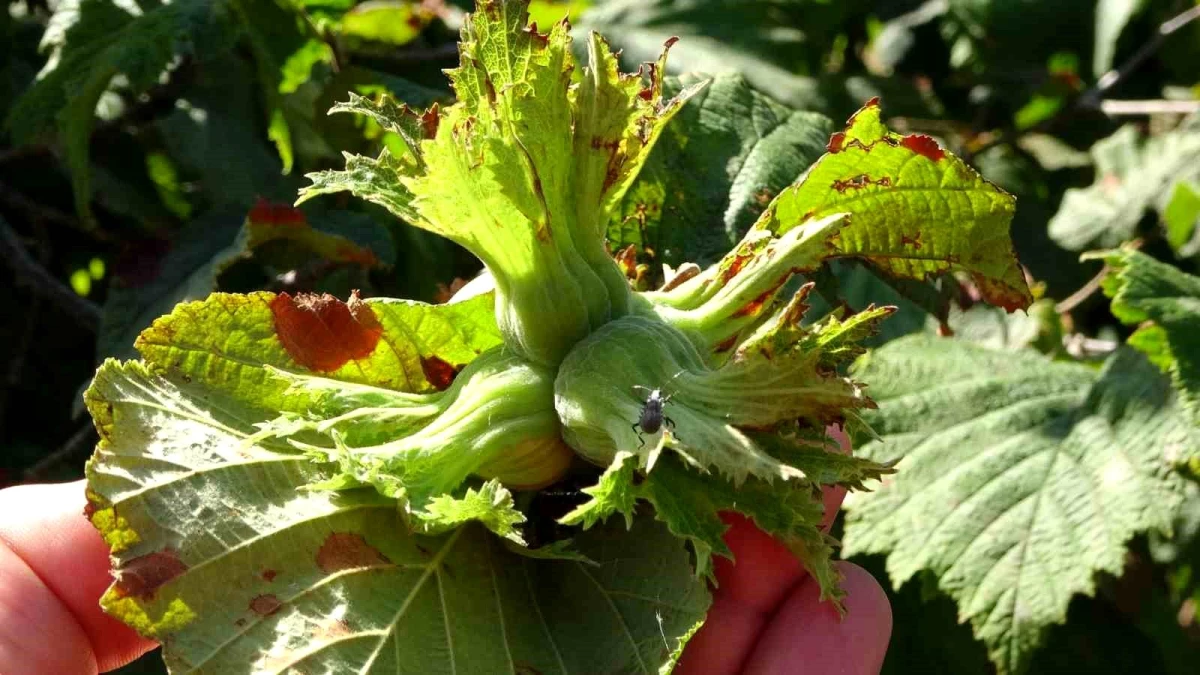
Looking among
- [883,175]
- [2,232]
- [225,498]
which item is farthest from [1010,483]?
[2,232]

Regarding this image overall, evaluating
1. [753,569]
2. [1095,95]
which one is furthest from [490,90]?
[1095,95]

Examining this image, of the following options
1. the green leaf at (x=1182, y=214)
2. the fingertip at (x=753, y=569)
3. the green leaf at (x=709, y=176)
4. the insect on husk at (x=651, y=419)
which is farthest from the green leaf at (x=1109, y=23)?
the insect on husk at (x=651, y=419)

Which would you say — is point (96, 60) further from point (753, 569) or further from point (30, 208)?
point (753, 569)

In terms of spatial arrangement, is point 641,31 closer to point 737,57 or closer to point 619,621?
point 737,57

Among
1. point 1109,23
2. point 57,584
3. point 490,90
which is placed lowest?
point 57,584

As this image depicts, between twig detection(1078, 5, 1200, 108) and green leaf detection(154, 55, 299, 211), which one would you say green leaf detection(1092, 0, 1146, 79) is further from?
green leaf detection(154, 55, 299, 211)

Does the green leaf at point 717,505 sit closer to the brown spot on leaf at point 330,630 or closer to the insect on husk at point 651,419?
the insect on husk at point 651,419
